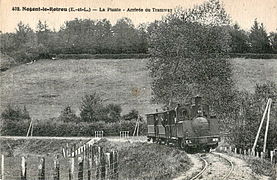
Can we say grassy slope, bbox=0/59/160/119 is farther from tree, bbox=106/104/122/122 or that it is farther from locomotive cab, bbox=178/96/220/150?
locomotive cab, bbox=178/96/220/150

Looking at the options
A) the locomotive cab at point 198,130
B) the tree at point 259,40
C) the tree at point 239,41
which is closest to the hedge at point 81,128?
the tree at point 239,41

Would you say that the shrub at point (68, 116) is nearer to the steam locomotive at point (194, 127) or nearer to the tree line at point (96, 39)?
the tree line at point (96, 39)

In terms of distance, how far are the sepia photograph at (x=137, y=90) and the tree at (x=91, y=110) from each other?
0.15m

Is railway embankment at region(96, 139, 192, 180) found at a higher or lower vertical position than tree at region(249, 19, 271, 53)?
lower

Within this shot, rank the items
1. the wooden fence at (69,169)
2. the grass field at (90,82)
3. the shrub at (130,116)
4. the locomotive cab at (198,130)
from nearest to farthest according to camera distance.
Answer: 1. the wooden fence at (69,169)
2. the locomotive cab at (198,130)
3. the shrub at (130,116)
4. the grass field at (90,82)

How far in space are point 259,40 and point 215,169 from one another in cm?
3862

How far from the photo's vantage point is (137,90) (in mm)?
57219

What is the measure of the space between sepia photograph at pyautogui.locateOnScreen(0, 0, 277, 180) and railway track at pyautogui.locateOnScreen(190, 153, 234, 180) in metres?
0.08

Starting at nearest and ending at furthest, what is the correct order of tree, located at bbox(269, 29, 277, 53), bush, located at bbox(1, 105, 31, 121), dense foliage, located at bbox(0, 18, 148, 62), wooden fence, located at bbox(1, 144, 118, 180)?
wooden fence, located at bbox(1, 144, 118, 180) → dense foliage, located at bbox(0, 18, 148, 62) → bush, located at bbox(1, 105, 31, 121) → tree, located at bbox(269, 29, 277, 53)

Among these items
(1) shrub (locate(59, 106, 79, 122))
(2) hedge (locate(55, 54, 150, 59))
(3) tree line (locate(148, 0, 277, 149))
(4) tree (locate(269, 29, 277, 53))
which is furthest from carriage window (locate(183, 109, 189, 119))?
(2) hedge (locate(55, 54, 150, 59))

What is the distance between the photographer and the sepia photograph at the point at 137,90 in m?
21.4

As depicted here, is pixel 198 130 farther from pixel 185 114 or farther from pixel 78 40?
pixel 78 40

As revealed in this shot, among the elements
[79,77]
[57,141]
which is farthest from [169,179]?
[79,77]

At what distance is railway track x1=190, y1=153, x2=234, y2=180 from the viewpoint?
58.6 feet
